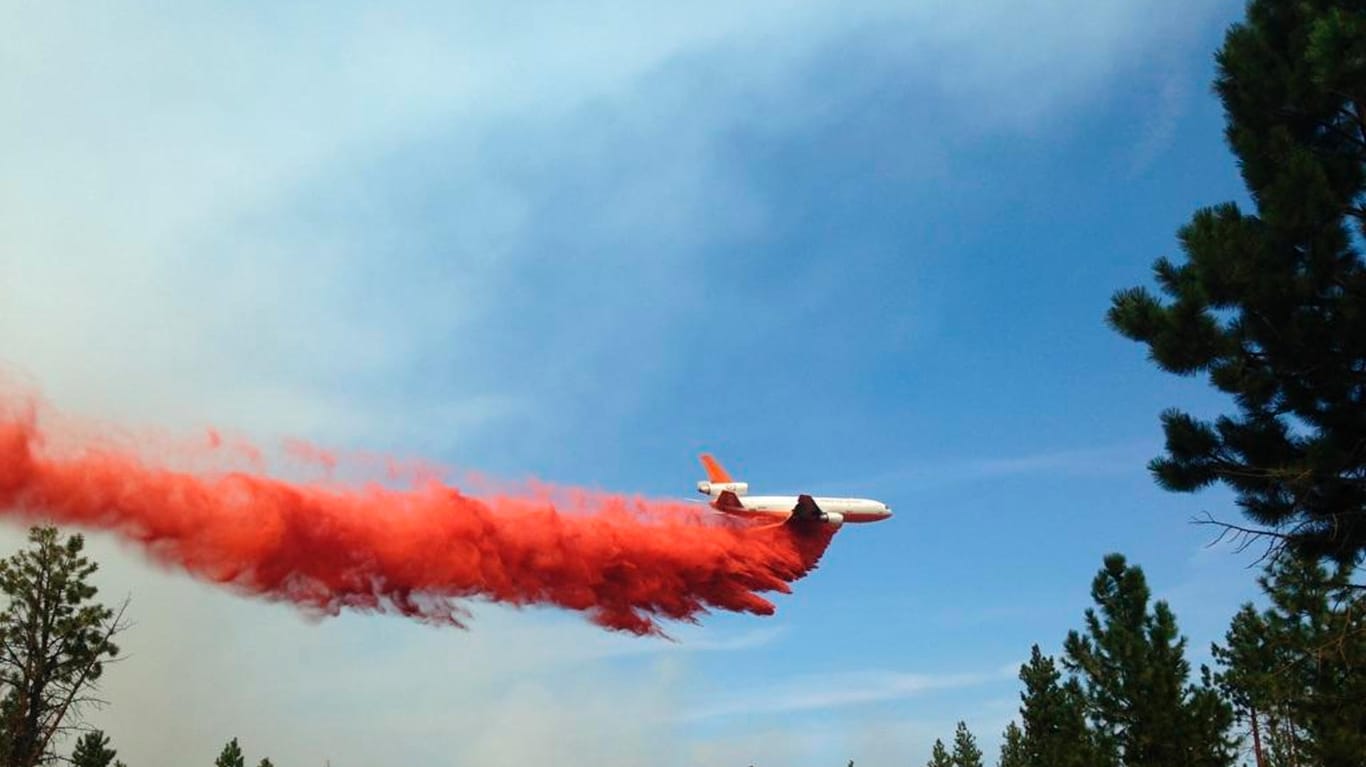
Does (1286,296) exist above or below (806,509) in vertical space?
below

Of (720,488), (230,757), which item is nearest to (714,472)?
(720,488)

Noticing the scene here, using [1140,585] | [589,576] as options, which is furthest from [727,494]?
[1140,585]

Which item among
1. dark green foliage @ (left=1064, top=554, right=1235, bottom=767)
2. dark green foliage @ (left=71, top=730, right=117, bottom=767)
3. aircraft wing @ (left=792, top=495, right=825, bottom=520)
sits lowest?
dark green foliage @ (left=71, top=730, right=117, bottom=767)

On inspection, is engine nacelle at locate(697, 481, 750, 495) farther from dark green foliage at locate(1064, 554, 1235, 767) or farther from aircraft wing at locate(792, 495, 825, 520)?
dark green foliage at locate(1064, 554, 1235, 767)

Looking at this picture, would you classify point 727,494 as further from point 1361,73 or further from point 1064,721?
point 1361,73

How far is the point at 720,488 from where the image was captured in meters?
51.9

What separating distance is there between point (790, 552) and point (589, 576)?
474 inches

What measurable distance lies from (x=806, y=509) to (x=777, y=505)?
1.66 metres

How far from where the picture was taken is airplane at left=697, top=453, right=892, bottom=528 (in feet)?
168

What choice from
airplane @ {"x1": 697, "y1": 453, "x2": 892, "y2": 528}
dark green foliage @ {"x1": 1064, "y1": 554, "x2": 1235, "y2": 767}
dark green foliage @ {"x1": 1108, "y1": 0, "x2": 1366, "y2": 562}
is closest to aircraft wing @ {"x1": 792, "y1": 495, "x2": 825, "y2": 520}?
airplane @ {"x1": 697, "y1": 453, "x2": 892, "y2": 528}

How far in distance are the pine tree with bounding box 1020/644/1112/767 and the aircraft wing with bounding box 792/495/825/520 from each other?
47.1 feet

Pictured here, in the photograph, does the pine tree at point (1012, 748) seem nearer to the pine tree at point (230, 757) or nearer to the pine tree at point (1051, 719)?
the pine tree at point (1051, 719)

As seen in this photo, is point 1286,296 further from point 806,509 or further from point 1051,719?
point 1051,719

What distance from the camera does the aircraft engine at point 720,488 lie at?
51.7 meters
